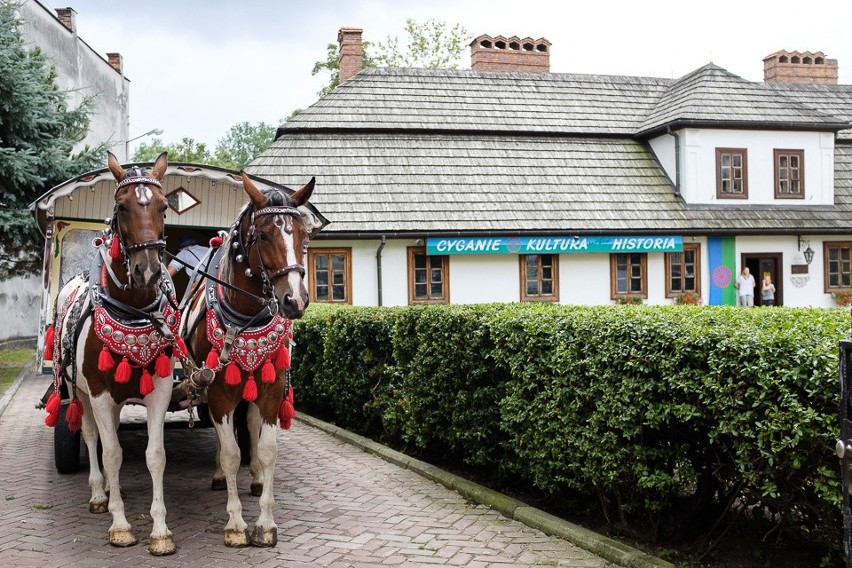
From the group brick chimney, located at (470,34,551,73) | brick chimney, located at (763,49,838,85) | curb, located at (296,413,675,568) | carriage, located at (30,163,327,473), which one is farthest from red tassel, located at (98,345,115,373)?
brick chimney, located at (763,49,838,85)

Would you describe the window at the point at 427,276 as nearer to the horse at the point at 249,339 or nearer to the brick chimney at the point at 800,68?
the horse at the point at 249,339

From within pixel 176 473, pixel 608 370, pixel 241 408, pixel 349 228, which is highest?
pixel 349 228

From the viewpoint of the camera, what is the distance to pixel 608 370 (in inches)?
219

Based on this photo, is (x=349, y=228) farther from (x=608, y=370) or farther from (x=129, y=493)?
(x=608, y=370)

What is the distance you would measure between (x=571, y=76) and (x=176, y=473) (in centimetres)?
2460

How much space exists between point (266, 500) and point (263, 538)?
0.26 metres

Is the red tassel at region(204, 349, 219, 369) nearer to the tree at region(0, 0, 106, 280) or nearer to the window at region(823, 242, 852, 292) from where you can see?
the tree at region(0, 0, 106, 280)

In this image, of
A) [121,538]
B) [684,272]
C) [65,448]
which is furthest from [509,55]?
[121,538]

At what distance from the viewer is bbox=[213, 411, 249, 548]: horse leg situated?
19.1 feet

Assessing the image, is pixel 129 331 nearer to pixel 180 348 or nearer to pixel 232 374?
pixel 180 348

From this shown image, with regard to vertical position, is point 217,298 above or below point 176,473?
above

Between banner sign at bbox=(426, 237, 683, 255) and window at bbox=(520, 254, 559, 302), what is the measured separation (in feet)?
1.62

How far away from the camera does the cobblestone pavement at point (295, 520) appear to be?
557 cm

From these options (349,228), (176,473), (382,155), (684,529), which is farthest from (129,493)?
(382,155)
